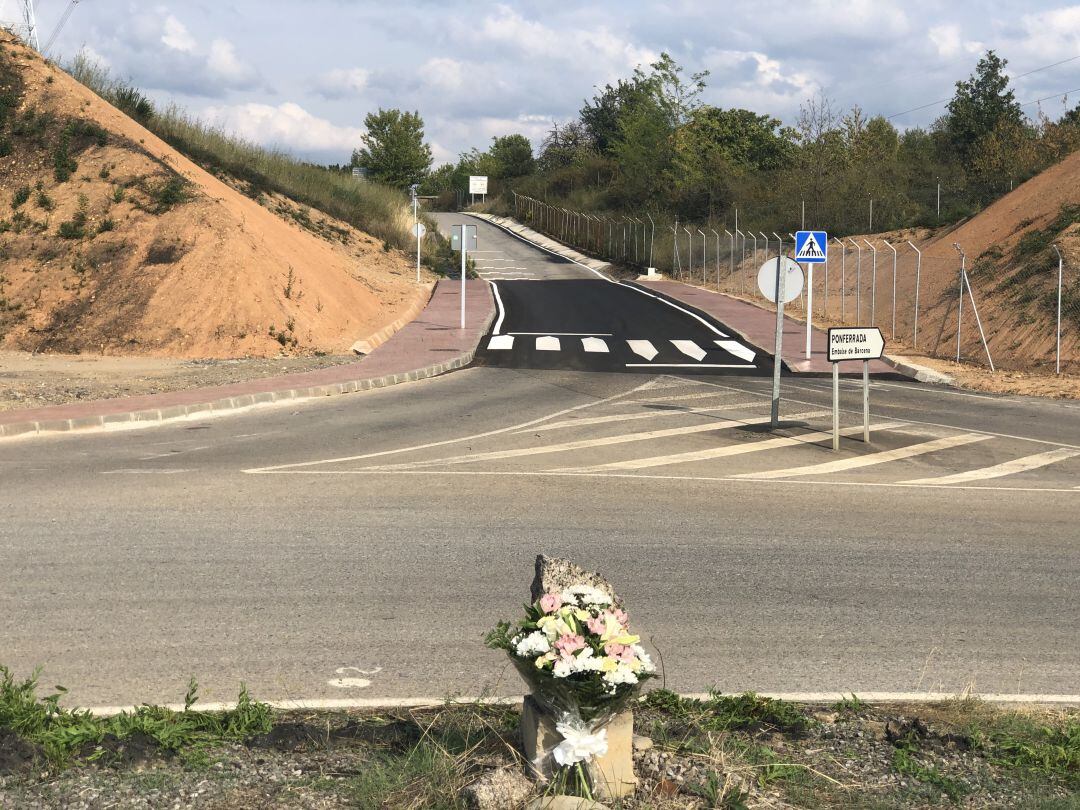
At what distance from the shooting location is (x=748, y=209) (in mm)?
62281

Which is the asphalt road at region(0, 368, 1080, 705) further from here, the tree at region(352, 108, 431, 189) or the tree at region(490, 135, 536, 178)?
the tree at region(490, 135, 536, 178)

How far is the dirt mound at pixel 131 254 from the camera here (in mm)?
26484

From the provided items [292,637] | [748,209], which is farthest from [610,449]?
[748,209]

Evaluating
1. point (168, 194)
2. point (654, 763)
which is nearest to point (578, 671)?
point (654, 763)

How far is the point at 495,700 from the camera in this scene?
5590mm

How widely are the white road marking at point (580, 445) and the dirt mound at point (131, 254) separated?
1250 centimetres

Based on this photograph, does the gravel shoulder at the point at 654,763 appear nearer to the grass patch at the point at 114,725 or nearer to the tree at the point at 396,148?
the grass patch at the point at 114,725

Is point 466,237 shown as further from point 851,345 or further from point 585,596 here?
point 585,596

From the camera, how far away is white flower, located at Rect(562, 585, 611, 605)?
4355 millimetres

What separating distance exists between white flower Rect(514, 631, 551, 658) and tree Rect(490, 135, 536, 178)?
124383 millimetres

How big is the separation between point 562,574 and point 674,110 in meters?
74.4

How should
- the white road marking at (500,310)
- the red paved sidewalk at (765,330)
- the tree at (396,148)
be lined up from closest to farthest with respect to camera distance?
the red paved sidewalk at (765,330)
the white road marking at (500,310)
the tree at (396,148)


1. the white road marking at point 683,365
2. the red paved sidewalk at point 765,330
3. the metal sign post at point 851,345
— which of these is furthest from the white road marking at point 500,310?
the metal sign post at point 851,345

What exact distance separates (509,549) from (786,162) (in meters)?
67.3
